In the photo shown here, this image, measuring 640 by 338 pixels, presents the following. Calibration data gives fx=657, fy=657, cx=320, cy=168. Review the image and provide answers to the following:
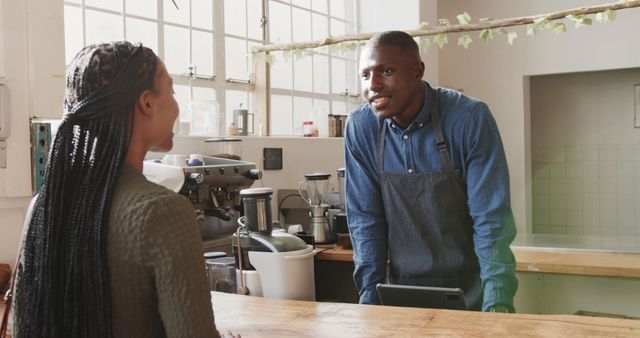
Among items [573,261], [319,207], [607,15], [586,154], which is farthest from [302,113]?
[586,154]

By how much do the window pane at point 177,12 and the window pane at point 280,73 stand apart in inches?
34.2

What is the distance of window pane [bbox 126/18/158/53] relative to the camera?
3.44 m

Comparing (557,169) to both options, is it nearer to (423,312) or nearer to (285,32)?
(285,32)

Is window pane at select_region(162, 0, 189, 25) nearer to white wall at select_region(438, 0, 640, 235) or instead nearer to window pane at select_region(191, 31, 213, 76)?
window pane at select_region(191, 31, 213, 76)

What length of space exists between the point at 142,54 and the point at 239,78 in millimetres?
3255

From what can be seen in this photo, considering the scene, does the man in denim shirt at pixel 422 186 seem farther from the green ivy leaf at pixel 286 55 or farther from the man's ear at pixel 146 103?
the green ivy leaf at pixel 286 55

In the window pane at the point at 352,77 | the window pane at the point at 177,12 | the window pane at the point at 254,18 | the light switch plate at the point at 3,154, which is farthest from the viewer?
the window pane at the point at 352,77

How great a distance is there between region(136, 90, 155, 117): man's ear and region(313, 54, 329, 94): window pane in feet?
13.3

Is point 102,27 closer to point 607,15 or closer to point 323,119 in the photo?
point 323,119

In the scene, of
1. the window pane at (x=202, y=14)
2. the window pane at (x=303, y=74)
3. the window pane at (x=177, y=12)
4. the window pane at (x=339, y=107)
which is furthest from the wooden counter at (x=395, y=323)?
the window pane at (x=339, y=107)

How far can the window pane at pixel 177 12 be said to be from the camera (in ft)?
12.0

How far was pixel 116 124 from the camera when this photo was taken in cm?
93

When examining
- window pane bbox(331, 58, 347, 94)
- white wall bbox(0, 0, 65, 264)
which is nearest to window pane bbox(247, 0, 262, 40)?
window pane bbox(331, 58, 347, 94)

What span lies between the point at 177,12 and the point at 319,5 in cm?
165
